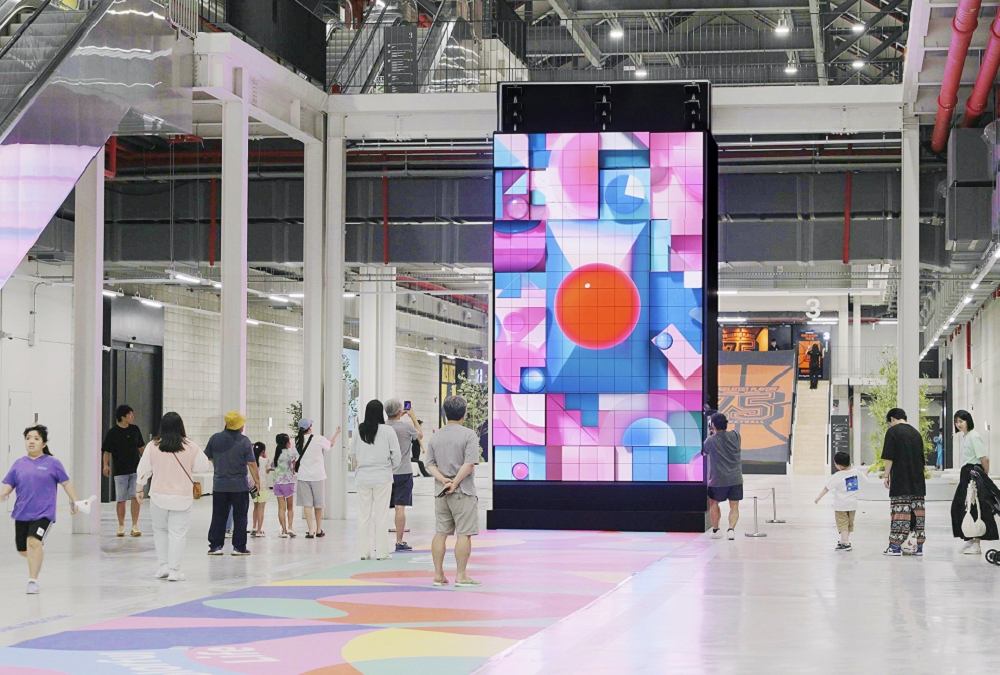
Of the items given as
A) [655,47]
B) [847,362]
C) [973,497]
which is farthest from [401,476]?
[847,362]

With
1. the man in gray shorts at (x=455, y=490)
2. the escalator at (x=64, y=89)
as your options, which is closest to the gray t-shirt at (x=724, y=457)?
the man in gray shorts at (x=455, y=490)

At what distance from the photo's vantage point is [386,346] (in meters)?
30.0

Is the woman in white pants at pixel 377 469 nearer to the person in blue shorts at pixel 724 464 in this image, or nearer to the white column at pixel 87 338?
the person in blue shorts at pixel 724 464

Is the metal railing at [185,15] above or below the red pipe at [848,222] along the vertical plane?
above

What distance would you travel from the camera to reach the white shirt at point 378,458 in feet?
39.5

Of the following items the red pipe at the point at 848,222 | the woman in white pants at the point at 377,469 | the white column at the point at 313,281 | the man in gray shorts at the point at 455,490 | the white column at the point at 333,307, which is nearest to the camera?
the man in gray shorts at the point at 455,490

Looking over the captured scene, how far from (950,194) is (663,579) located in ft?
28.5

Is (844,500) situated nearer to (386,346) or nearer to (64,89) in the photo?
(64,89)

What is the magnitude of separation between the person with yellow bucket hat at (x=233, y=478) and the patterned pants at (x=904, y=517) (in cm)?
672

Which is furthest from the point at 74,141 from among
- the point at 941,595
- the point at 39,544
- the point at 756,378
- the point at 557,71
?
the point at 756,378

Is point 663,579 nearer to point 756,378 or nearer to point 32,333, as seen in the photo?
point 32,333

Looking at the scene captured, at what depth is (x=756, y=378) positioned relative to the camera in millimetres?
40938

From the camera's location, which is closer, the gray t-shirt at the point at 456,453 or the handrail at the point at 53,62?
the gray t-shirt at the point at 456,453

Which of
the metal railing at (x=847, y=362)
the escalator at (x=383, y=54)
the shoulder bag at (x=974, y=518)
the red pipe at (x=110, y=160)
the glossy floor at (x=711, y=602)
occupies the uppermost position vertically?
the escalator at (x=383, y=54)
